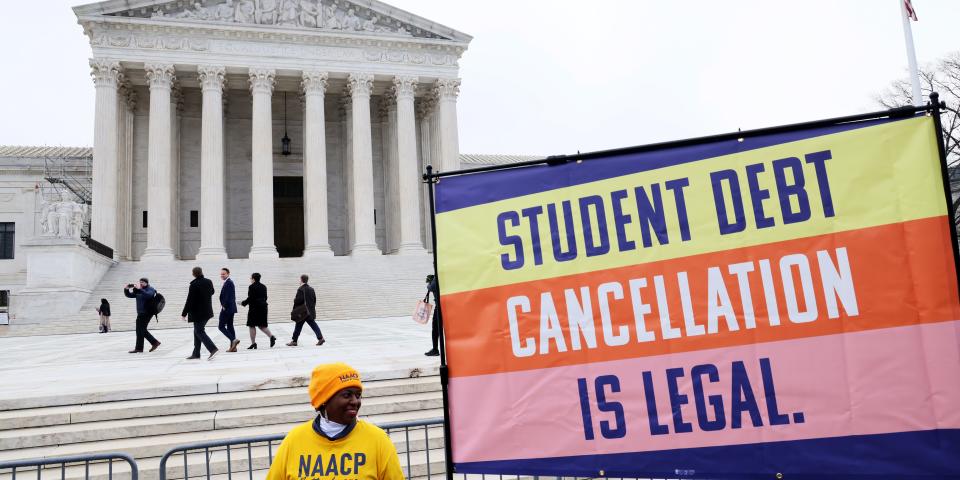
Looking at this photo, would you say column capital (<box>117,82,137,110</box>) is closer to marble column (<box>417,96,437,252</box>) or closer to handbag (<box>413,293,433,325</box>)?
marble column (<box>417,96,437,252</box>)

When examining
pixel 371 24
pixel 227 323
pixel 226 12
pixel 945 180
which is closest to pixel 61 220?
pixel 226 12

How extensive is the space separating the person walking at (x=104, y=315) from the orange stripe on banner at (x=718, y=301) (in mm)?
21537

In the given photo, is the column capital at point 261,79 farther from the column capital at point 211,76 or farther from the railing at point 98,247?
the railing at point 98,247

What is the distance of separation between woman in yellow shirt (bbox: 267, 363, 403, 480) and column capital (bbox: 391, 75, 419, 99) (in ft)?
111

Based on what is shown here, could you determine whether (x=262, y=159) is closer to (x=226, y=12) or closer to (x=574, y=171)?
(x=226, y=12)

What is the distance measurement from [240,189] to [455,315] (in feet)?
125

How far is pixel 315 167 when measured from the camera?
109 feet

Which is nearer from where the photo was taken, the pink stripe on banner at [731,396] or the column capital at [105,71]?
the pink stripe on banner at [731,396]

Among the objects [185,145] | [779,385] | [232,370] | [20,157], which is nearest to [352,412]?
[779,385]

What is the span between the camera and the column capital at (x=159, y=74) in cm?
3128

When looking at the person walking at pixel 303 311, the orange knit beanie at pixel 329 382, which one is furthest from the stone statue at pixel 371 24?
the orange knit beanie at pixel 329 382

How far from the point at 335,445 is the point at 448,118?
33.9 metres

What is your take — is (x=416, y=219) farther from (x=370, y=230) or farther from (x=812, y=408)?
(x=812, y=408)

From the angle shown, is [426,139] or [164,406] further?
[426,139]
